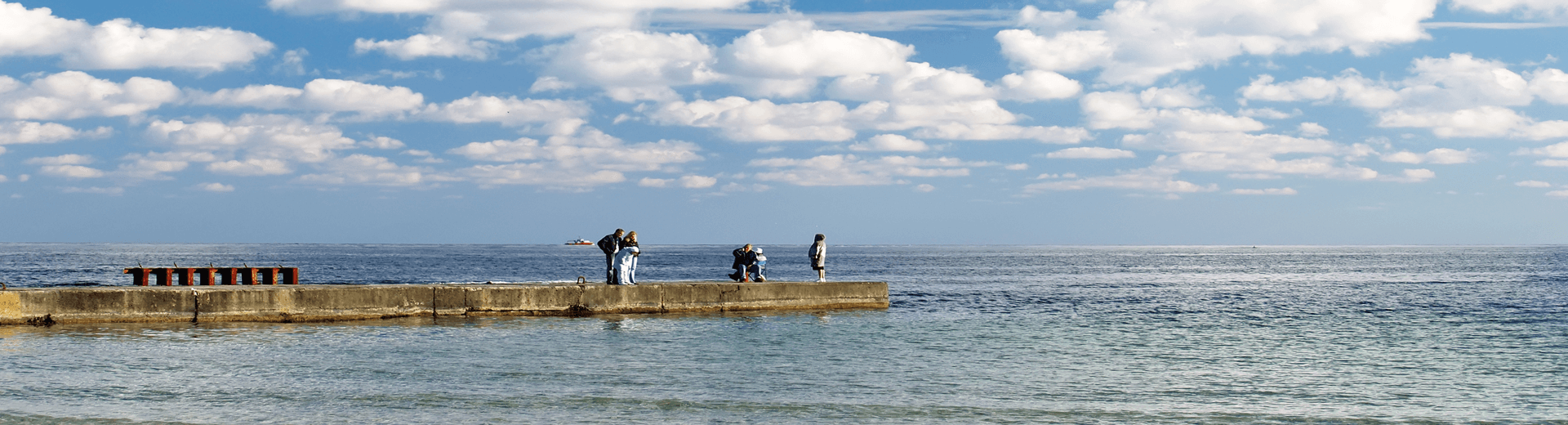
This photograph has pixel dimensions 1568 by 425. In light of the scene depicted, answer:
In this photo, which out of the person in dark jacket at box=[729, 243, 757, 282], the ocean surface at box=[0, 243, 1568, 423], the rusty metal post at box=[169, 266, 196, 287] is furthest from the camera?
the person in dark jacket at box=[729, 243, 757, 282]

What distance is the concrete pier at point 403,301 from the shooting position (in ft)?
66.9

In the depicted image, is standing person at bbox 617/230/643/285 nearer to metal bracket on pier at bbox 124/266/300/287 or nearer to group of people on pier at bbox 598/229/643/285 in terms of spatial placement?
group of people on pier at bbox 598/229/643/285

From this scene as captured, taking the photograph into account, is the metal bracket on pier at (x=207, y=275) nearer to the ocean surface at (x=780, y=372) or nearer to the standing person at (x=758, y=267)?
the ocean surface at (x=780, y=372)

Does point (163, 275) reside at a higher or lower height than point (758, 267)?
higher

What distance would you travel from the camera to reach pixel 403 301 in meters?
23.4

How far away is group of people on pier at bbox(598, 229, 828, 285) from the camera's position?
2536 cm

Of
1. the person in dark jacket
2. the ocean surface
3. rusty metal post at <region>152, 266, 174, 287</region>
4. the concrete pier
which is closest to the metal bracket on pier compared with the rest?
rusty metal post at <region>152, 266, 174, 287</region>

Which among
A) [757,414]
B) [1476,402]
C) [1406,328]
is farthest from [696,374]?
[1406,328]

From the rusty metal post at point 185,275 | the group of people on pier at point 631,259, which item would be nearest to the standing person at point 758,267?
the group of people on pier at point 631,259

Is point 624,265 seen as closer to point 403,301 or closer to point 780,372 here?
point 403,301

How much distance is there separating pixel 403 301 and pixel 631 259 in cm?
500

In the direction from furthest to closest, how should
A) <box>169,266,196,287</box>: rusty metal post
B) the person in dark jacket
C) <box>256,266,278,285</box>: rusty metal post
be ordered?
the person in dark jacket → <box>256,266,278,285</box>: rusty metal post → <box>169,266,196,287</box>: rusty metal post

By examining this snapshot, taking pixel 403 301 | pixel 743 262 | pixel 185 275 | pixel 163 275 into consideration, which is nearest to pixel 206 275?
pixel 185 275

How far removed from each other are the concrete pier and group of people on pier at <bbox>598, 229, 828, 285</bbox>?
435 mm
